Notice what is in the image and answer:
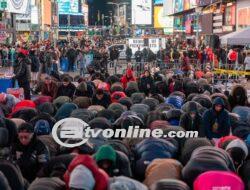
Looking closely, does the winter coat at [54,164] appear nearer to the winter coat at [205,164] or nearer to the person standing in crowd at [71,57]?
the winter coat at [205,164]

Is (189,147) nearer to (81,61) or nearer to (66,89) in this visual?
(66,89)

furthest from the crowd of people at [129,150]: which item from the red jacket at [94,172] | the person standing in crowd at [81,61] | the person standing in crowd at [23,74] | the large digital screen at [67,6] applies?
the large digital screen at [67,6]

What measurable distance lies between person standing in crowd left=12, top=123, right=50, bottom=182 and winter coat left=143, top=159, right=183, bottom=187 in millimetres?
1467

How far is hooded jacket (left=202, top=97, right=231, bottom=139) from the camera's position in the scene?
35.7ft

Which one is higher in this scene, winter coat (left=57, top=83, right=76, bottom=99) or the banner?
the banner

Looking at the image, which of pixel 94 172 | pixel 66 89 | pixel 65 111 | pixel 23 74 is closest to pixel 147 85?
pixel 66 89

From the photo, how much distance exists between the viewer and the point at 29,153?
322 inches

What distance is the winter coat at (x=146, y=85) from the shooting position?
733 inches

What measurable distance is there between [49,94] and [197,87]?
4229mm

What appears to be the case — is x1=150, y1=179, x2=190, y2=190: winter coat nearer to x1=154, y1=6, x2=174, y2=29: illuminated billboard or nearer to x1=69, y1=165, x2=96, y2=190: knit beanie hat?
x1=69, y1=165, x2=96, y2=190: knit beanie hat

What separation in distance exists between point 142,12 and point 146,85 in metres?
79.5

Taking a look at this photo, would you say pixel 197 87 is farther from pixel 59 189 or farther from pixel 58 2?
pixel 58 2
